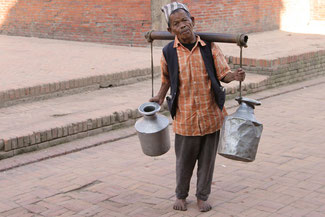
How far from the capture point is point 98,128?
253 inches

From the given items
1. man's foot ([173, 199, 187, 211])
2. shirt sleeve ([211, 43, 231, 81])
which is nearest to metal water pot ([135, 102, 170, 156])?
man's foot ([173, 199, 187, 211])

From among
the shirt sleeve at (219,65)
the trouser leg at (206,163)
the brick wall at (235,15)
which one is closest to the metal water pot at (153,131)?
the trouser leg at (206,163)

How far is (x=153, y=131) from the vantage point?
13.2 ft

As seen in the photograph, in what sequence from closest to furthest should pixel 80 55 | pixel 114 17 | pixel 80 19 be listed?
pixel 80 55
pixel 114 17
pixel 80 19

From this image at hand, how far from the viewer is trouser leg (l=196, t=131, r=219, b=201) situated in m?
4.04

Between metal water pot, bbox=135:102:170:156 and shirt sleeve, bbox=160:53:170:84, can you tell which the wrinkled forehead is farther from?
metal water pot, bbox=135:102:170:156

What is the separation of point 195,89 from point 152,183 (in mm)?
1195

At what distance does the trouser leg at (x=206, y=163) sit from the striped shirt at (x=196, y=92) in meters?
0.10

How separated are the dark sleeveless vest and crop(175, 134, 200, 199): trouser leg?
239 mm

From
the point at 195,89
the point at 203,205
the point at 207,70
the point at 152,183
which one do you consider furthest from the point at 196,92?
the point at 152,183

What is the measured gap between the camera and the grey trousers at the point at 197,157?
4031mm

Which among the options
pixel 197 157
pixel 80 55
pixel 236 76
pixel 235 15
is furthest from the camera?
pixel 235 15

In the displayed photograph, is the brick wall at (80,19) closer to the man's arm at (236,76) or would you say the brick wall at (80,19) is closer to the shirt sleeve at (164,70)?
the shirt sleeve at (164,70)

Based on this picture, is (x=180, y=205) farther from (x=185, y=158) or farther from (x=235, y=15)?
(x=235, y=15)
